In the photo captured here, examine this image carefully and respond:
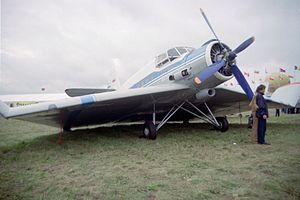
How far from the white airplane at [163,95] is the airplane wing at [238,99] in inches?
1.4

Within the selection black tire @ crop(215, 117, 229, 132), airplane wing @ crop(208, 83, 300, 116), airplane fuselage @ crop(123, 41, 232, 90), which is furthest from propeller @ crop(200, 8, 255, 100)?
black tire @ crop(215, 117, 229, 132)

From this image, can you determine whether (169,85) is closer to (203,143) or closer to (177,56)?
(177,56)

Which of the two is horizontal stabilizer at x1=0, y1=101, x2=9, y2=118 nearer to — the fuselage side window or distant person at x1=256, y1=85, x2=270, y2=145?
the fuselage side window

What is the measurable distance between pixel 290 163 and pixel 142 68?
6.88 metres

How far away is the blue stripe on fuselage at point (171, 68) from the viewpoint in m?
6.99

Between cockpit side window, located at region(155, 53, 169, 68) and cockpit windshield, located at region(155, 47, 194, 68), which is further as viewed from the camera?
cockpit side window, located at region(155, 53, 169, 68)

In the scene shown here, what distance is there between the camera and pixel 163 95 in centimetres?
766

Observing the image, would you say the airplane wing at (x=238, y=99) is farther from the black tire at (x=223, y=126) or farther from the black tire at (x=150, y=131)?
the black tire at (x=150, y=131)

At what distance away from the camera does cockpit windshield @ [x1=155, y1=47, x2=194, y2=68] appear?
8.10m

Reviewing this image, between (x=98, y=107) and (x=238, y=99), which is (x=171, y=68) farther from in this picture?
(x=238, y=99)

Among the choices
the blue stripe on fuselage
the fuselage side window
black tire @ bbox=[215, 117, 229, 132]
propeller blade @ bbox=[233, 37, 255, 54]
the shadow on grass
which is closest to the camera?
propeller blade @ bbox=[233, 37, 255, 54]

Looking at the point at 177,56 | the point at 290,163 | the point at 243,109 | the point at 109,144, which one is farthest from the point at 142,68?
the point at 290,163

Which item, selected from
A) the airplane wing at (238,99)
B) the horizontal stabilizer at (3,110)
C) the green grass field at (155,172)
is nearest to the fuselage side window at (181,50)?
the airplane wing at (238,99)

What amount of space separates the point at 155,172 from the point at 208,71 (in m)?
Answer: 3.80
